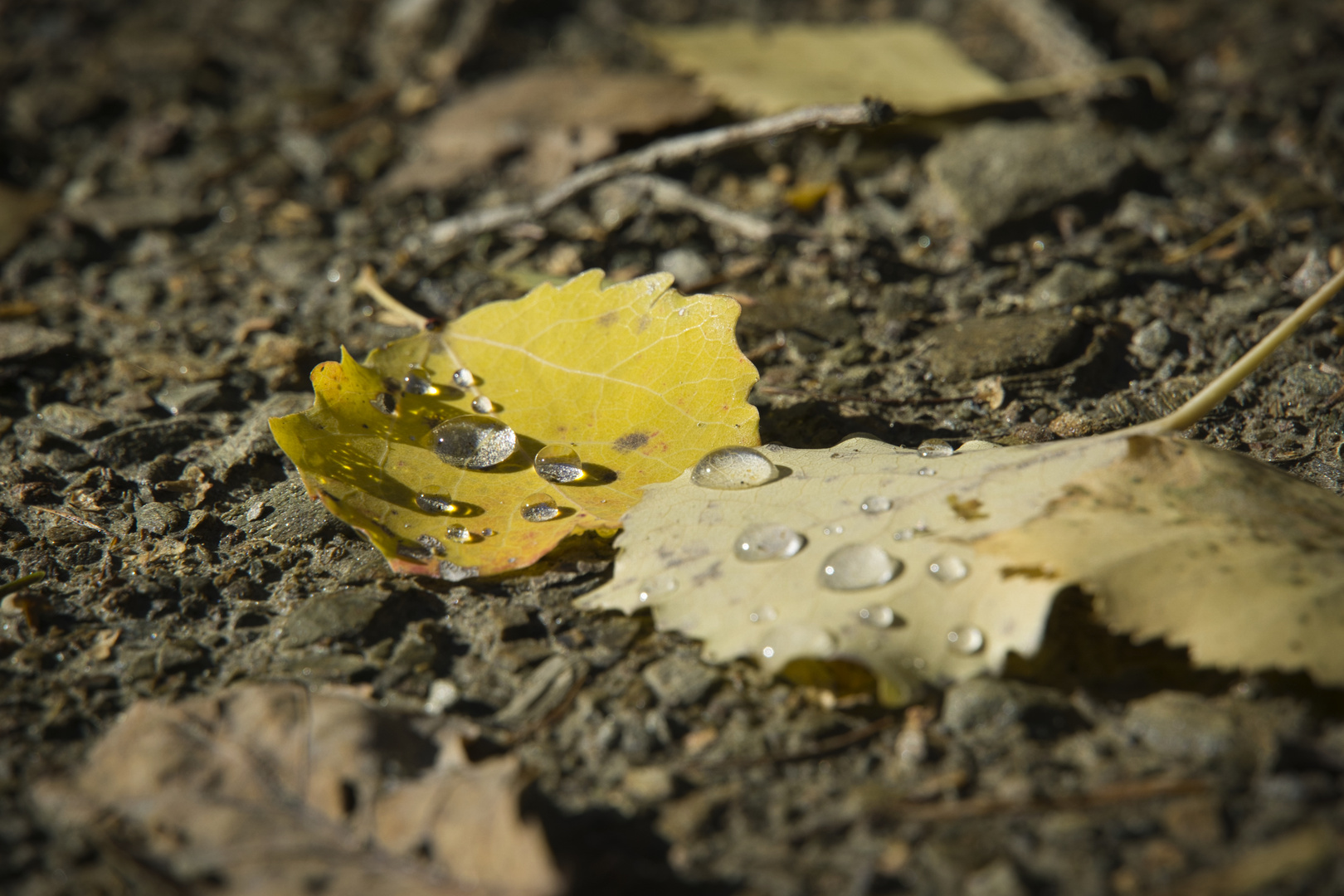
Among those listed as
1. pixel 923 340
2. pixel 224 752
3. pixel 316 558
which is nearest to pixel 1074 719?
pixel 923 340

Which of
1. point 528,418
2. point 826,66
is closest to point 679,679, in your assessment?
point 528,418

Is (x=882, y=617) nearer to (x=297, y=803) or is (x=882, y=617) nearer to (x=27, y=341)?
(x=297, y=803)

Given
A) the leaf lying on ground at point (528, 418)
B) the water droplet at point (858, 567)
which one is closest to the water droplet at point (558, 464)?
the leaf lying on ground at point (528, 418)

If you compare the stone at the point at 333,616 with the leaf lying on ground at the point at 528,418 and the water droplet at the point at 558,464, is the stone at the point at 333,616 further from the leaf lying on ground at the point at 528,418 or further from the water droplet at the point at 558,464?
the water droplet at the point at 558,464

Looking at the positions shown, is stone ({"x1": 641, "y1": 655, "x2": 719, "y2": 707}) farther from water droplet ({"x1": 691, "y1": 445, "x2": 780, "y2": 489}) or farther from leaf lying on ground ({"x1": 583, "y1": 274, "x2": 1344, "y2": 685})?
water droplet ({"x1": 691, "y1": 445, "x2": 780, "y2": 489})

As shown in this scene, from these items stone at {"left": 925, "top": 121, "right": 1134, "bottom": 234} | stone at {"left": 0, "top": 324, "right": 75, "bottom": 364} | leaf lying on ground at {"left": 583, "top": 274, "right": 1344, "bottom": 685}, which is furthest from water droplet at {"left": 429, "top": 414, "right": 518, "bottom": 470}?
stone at {"left": 925, "top": 121, "right": 1134, "bottom": 234}

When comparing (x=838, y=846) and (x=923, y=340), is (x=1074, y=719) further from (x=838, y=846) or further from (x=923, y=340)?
(x=923, y=340)

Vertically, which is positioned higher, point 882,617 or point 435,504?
point 882,617
